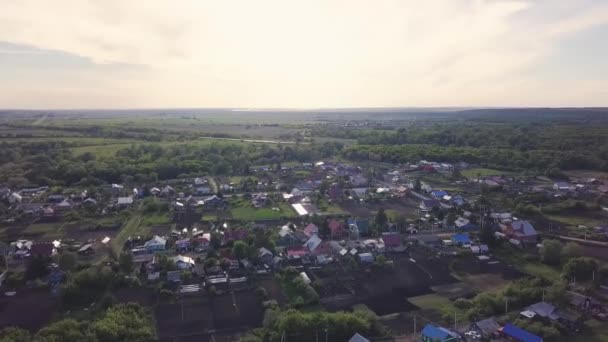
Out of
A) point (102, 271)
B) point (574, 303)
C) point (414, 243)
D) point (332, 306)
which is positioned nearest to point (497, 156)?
point (414, 243)

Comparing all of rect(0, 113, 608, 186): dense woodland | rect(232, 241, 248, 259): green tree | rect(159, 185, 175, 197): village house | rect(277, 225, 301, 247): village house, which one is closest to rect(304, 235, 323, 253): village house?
rect(277, 225, 301, 247): village house

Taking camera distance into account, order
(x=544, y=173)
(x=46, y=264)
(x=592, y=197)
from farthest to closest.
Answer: (x=544, y=173)
(x=592, y=197)
(x=46, y=264)

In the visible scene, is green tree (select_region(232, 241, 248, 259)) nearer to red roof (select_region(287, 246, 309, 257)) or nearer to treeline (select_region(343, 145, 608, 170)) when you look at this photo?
red roof (select_region(287, 246, 309, 257))

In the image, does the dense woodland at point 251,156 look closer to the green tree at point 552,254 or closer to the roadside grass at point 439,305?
the green tree at point 552,254

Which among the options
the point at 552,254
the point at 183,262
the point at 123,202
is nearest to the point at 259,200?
the point at 123,202

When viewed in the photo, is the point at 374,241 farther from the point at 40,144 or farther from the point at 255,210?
the point at 40,144

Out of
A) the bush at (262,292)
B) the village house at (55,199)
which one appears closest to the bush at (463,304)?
the bush at (262,292)

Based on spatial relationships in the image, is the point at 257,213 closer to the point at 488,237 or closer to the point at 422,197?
the point at 422,197

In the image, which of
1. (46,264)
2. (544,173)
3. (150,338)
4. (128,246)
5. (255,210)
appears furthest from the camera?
(544,173)
